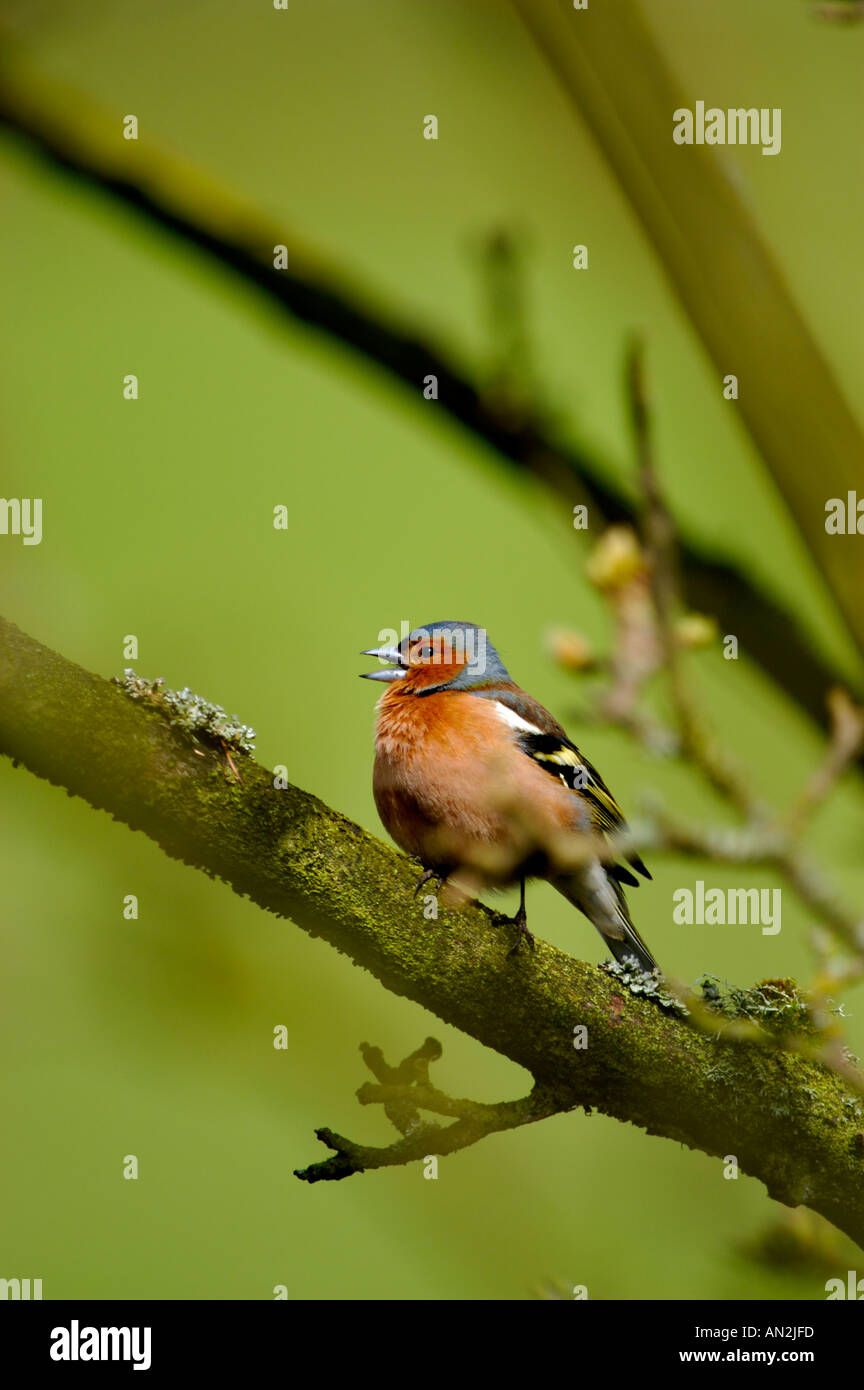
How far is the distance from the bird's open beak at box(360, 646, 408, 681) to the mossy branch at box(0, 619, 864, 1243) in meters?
1.06

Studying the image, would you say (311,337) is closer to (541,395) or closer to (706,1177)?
(541,395)

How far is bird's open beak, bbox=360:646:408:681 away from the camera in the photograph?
3.21 metres

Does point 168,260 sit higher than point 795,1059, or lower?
higher

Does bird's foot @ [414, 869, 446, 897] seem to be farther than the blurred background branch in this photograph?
Yes

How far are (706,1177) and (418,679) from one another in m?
1.59

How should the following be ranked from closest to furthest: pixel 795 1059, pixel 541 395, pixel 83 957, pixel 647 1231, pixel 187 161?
pixel 541 395, pixel 187 161, pixel 795 1059, pixel 647 1231, pixel 83 957

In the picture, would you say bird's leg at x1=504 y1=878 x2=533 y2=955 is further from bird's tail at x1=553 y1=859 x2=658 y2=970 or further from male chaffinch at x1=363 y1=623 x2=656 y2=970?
bird's tail at x1=553 y1=859 x2=658 y2=970

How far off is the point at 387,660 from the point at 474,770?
57cm

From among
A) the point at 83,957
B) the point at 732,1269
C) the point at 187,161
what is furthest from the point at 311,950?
the point at 187,161

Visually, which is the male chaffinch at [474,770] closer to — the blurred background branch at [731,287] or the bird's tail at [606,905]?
the bird's tail at [606,905]

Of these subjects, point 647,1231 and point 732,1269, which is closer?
point 732,1269

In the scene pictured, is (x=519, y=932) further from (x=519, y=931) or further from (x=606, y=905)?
(x=606, y=905)

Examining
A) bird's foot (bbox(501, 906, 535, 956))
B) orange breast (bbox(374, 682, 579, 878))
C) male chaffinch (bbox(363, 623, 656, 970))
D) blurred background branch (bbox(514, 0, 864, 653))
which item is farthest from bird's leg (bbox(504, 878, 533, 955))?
blurred background branch (bbox(514, 0, 864, 653))

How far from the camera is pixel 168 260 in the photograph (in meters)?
2.22
